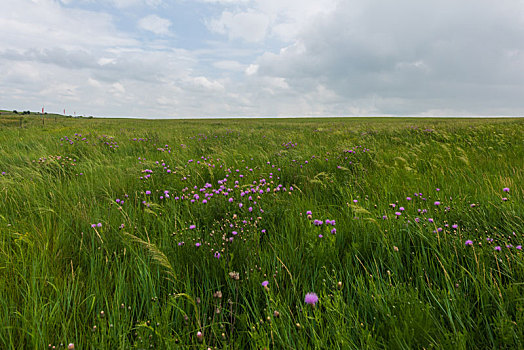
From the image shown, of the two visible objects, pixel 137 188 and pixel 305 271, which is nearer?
pixel 305 271

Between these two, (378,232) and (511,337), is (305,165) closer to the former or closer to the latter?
(378,232)

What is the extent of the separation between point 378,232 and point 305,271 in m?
0.69

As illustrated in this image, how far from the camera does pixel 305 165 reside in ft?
13.6

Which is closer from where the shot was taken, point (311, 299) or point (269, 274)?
point (311, 299)

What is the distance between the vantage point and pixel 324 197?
117 inches

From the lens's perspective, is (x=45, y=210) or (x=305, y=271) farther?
(x=45, y=210)

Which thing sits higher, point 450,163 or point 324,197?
point 450,163

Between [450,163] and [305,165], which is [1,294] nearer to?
[305,165]

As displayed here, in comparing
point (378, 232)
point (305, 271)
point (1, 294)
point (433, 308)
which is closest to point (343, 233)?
point (378, 232)

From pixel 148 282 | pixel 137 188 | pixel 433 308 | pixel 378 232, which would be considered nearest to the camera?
pixel 433 308

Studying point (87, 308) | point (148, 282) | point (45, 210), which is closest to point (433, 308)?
point (148, 282)

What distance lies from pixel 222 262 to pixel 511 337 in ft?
4.57

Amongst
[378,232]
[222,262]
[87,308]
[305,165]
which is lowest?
[87,308]

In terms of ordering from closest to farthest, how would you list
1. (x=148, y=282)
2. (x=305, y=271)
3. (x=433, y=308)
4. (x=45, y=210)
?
(x=433, y=308) < (x=148, y=282) < (x=305, y=271) < (x=45, y=210)
